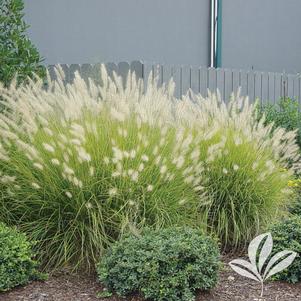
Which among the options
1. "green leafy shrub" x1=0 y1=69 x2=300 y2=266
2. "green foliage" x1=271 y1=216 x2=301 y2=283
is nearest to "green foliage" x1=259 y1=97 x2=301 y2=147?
"green leafy shrub" x1=0 y1=69 x2=300 y2=266

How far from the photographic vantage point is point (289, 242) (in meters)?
4.09

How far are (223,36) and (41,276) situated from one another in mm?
9771

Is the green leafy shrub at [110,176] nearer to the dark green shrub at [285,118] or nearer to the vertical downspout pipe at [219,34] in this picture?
the dark green shrub at [285,118]

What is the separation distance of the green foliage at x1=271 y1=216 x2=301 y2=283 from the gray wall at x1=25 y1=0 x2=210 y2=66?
553cm

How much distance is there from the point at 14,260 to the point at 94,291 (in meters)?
0.55

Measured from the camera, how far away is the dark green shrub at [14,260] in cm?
356

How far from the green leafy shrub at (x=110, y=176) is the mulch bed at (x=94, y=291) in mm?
180

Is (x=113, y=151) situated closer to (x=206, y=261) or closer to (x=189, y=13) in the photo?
(x=206, y=261)

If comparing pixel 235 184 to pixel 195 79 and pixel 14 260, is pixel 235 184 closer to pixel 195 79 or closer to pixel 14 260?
pixel 14 260

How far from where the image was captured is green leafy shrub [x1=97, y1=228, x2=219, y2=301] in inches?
136

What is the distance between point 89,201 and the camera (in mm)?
4047

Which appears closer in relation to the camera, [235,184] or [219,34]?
[235,184]

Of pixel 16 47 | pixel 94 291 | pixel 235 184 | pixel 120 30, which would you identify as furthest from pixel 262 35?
pixel 94 291

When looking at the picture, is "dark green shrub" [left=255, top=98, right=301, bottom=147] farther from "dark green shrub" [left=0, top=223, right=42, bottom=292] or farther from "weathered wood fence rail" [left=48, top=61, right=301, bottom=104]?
"dark green shrub" [left=0, top=223, right=42, bottom=292]
